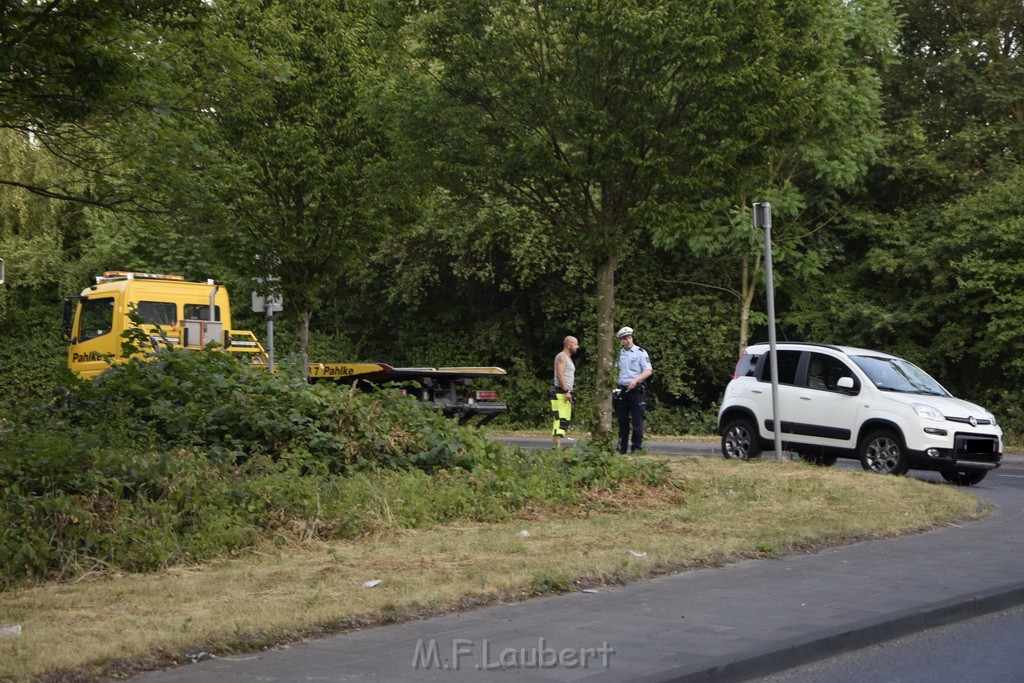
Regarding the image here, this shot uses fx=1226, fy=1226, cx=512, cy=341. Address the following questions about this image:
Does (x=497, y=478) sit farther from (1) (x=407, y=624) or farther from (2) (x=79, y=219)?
(2) (x=79, y=219)

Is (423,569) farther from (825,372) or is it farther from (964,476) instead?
(964,476)

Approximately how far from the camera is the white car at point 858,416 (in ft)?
50.1

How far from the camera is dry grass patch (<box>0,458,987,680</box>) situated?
6.35 metres

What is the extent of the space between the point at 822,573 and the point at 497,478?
3.86m

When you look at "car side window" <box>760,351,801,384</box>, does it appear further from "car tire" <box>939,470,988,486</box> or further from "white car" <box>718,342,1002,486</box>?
"car tire" <box>939,470,988,486</box>

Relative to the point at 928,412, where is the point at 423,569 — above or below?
below

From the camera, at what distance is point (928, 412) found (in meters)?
15.3

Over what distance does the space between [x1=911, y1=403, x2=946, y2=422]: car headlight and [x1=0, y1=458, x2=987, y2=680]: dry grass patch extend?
2451 mm

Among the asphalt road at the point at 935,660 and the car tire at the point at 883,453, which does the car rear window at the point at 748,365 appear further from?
the asphalt road at the point at 935,660

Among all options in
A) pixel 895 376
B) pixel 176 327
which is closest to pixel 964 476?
pixel 895 376

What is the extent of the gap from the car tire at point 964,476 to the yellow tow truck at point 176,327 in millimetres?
7781

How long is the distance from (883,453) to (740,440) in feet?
7.45
